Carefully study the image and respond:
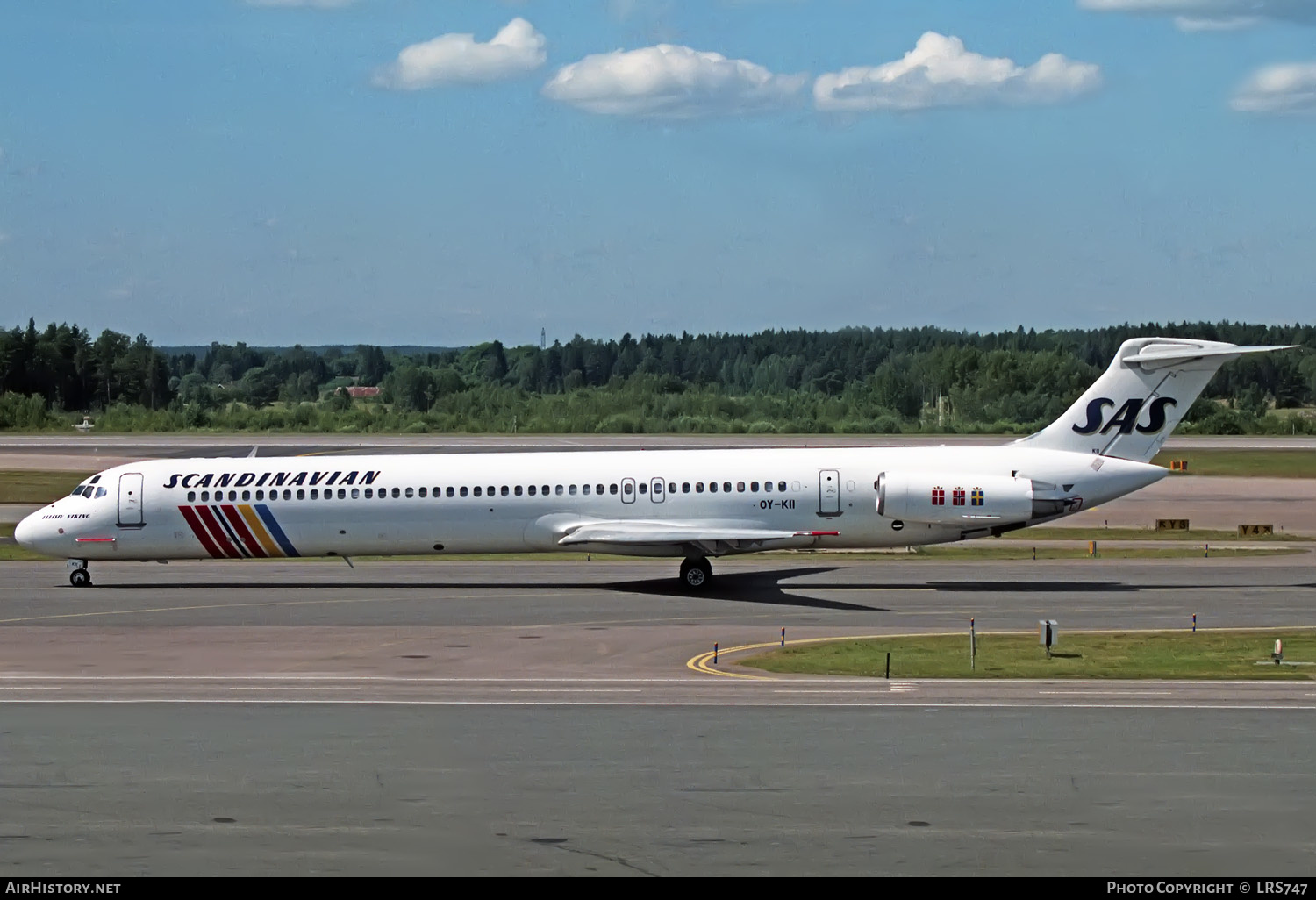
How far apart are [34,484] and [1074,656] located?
198ft

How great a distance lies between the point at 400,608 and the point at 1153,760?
69.4 ft

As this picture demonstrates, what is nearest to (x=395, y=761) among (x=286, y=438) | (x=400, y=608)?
(x=400, y=608)

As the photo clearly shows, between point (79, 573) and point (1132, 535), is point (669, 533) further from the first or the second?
point (1132, 535)

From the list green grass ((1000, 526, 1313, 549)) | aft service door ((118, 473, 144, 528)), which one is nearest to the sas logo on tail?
green grass ((1000, 526, 1313, 549))

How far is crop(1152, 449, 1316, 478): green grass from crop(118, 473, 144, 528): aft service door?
54.2 meters

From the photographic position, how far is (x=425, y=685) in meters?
25.5

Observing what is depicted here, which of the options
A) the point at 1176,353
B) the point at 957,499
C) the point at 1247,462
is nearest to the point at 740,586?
the point at 957,499

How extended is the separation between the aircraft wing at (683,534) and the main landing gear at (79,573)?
12774mm

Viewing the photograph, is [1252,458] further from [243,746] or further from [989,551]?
[243,746]

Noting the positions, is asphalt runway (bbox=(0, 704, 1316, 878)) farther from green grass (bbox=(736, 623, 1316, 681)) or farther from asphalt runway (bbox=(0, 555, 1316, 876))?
green grass (bbox=(736, 623, 1316, 681))

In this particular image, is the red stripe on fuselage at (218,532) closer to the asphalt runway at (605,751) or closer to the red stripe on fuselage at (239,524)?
the red stripe on fuselage at (239,524)

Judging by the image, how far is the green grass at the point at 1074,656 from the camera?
2630 centimetres

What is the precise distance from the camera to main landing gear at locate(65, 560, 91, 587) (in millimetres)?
41344

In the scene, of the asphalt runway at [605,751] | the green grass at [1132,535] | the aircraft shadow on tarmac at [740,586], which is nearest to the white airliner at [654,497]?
the aircraft shadow on tarmac at [740,586]
